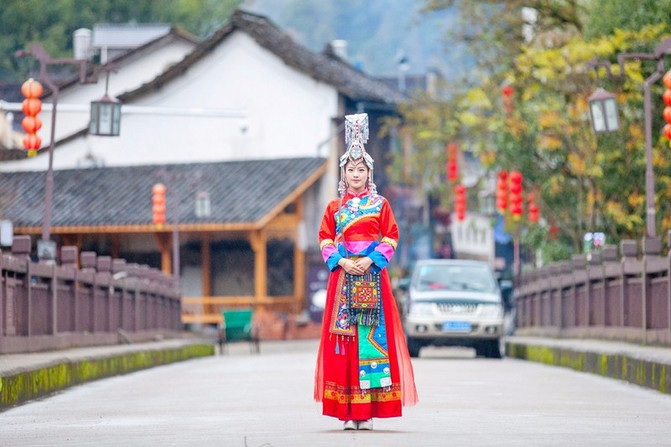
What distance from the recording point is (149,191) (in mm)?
54781

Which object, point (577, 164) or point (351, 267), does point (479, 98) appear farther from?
point (351, 267)

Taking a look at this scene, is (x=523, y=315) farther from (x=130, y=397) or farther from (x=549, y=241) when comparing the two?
(x=130, y=397)

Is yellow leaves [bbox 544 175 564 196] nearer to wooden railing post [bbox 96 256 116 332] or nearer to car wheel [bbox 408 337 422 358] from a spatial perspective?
car wheel [bbox 408 337 422 358]

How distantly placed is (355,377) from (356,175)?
151 cm

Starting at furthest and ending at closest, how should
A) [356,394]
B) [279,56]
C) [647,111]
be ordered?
1. [279,56]
2. [647,111]
3. [356,394]

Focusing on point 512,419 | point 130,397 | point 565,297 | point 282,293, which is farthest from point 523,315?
point 512,419

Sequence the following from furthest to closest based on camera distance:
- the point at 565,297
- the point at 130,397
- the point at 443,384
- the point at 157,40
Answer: the point at 157,40 < the point at 565,297 < the point at 443,384 < the point at 130,397

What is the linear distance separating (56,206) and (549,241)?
19.7 m

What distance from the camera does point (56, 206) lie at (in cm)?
5466

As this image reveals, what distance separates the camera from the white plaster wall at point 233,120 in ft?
187

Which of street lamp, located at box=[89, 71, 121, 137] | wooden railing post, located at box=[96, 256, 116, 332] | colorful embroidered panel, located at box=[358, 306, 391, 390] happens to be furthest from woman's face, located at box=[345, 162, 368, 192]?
street lamp, located at box=[89, 71, 121, 137]

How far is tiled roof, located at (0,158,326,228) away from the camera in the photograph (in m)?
52.0

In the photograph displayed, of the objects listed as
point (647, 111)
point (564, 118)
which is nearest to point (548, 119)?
point (564, 118)

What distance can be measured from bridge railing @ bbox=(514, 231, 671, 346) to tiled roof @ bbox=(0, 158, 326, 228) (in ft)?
52.8
